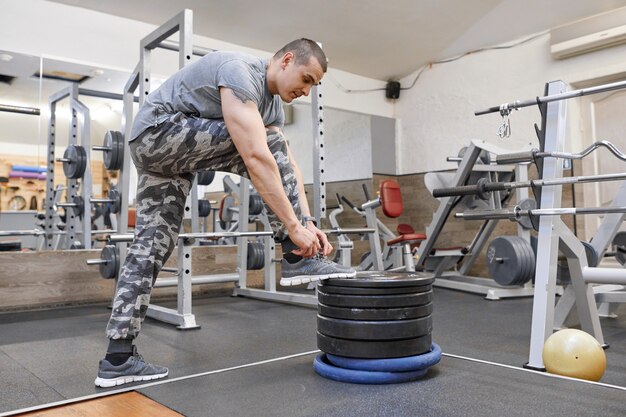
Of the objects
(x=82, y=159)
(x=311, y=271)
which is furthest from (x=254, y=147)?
(x=82, y=159)

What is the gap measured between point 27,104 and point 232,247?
204 centimetres

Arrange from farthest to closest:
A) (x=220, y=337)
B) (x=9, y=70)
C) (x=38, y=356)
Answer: (x=9, y=70)
(x=220, y=337)
(x=38, y=356)

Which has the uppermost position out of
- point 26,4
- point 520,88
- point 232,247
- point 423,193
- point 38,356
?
point 26,4

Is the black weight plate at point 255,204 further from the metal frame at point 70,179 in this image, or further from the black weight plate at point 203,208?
the metal frame at point 70,179

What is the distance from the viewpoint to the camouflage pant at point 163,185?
154 cm

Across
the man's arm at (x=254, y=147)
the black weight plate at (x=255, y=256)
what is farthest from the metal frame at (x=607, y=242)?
the black weight plate at (x=255, y=256)

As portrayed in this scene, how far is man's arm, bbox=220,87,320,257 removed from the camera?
141 cm

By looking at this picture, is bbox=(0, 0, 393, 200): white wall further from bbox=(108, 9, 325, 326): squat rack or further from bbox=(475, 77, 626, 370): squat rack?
bbox=(475, 77, 626, 370): squat rack

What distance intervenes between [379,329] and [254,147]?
2.19ft

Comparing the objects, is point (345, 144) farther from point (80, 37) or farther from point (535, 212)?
point (535, 212)

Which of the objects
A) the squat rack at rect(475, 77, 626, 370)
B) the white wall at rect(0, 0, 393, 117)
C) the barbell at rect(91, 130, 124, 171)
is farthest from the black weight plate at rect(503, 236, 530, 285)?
the white wall at rect(0, 0, 393, 117)

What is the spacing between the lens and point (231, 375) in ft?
5.44

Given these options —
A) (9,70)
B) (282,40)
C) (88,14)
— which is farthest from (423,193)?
(9,70)

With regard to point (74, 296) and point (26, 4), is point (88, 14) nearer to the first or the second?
point (26, 4)
